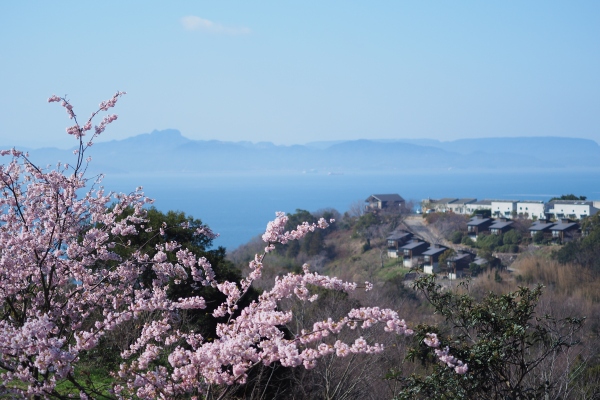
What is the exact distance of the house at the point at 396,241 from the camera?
43.5 m

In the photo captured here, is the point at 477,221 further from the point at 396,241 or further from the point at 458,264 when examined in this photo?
the point at 458,264

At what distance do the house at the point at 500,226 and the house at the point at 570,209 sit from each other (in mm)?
4849

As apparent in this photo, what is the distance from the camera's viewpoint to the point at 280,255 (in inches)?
1800

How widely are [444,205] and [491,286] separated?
31.1 meters

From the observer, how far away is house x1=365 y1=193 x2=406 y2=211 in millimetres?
63631

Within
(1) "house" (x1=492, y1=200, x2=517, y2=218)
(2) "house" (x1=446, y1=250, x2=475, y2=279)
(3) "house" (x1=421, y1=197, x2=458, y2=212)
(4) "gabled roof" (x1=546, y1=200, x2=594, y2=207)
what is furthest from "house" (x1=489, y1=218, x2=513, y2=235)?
(3) "house" (x1=421, y1=197, x2=458, y2=212)

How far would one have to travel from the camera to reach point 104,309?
5723 millimetres

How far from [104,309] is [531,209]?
167ft

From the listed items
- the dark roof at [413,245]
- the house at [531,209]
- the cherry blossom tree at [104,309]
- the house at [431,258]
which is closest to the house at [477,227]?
the dark roof at [413,245]

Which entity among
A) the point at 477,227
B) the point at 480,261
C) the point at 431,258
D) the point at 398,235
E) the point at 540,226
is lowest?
the point at 431,258

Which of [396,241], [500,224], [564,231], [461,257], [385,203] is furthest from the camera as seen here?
[385,203]

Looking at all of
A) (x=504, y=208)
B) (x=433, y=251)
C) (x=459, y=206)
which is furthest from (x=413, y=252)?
(x=459, y=206)

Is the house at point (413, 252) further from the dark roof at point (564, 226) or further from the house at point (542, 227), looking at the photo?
the dark roof at point (564, 226)

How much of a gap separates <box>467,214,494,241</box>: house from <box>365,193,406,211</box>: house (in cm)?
1644
